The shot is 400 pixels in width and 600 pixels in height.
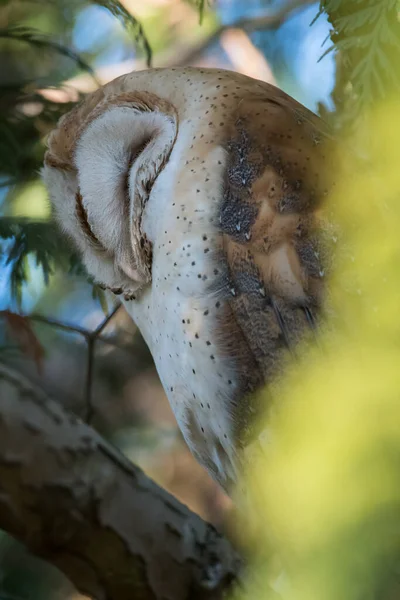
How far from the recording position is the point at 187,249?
0.81m

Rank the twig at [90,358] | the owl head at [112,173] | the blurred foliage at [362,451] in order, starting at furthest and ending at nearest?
the twig at [90,358] → the owl head at [112,173] → the blurred foliage at [362,451]

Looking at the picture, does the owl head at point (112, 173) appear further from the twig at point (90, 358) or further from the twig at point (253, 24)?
the twig at point (253, 24)

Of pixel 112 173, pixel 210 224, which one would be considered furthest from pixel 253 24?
pixel 210 224

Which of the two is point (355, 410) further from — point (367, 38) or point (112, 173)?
point (112, 173)

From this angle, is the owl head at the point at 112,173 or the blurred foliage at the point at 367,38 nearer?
the blurred foliage at the point at 367,38

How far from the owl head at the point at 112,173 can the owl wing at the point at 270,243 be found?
0.13 metres

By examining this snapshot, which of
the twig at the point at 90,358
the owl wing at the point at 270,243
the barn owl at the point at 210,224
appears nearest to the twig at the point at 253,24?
the barn owl at the point at 210,224

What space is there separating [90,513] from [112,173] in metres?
0.59

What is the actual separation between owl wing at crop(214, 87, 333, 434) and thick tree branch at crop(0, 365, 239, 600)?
0.69 ft

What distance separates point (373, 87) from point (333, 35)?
134 millimetres

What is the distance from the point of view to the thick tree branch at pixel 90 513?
0.45 metres

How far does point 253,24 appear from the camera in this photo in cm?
118

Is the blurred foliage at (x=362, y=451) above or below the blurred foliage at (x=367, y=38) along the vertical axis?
below

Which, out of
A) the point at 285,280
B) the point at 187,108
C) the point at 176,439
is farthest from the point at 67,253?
the point at 176,439
